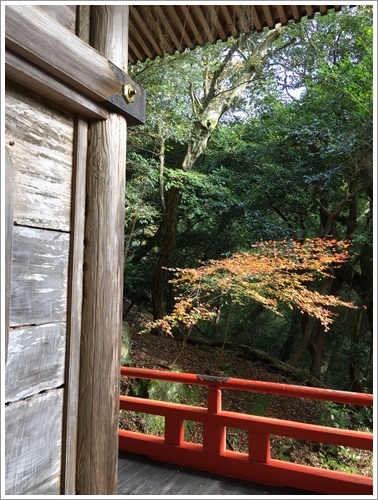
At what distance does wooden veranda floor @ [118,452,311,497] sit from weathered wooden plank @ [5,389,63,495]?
1322 mm

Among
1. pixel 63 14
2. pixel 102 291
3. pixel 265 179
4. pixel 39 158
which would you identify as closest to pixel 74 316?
pixel 102 291

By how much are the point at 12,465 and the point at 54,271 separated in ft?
1.70

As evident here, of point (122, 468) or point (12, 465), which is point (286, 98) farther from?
point (12, 465)

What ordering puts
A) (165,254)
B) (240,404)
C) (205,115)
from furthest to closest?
(165,254), (205,115), (240,404)

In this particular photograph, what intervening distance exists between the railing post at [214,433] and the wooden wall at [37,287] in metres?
1.44

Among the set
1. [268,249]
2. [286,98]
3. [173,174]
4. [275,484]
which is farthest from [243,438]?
[286,98]

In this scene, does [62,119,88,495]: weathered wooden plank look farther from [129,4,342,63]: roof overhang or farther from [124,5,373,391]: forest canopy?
[124,5,373,391]: forest canopy

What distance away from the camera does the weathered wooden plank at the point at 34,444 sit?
0.98 m

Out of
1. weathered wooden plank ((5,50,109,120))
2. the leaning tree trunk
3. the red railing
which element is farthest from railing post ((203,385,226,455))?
the leaning tree trunk

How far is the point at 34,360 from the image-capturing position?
1058 millimetres

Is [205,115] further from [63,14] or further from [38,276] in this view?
[38,276]

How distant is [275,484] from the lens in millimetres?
2248

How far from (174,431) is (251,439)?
0.53 metres

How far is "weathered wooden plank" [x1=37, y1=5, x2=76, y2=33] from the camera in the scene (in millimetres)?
1118
